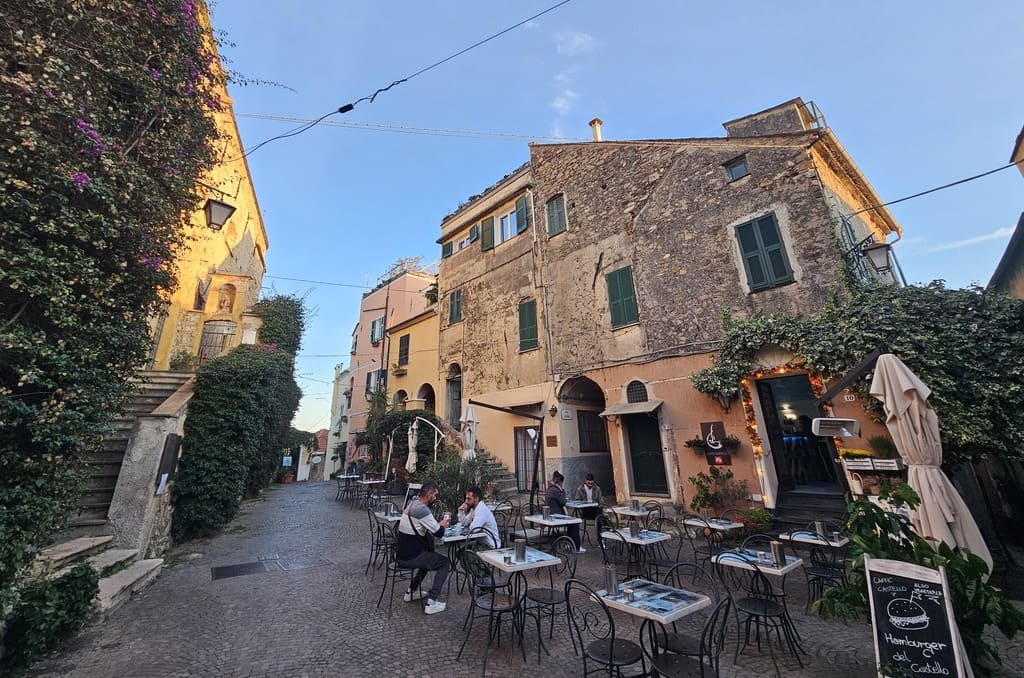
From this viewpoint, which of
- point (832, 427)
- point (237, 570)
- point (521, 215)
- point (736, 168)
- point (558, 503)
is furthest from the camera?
point (521, 215)

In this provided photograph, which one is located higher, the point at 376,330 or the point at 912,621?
the point at 376,330

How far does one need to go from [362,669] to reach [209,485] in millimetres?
6242

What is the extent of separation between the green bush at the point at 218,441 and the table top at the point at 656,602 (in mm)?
8107

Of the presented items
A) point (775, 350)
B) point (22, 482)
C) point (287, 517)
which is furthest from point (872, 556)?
point (287, 517)

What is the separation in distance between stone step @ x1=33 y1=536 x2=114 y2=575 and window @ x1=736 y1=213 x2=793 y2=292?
1186 cm

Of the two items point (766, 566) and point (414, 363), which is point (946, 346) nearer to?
point (766, 566)

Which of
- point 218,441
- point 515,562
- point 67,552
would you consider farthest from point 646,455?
point 67,552

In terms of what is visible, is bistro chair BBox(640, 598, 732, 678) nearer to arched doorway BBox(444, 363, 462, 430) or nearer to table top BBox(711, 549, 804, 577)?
table top BBox(711, 549, 804, 577)

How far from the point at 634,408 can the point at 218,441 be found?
916cm

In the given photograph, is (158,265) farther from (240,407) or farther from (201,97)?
(240,407)

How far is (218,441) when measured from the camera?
310 inches

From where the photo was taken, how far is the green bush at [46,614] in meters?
3.27

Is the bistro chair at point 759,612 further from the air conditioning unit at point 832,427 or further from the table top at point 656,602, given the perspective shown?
the air conditioning unit at point 832,427

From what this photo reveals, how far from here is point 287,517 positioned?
34.8 ft
